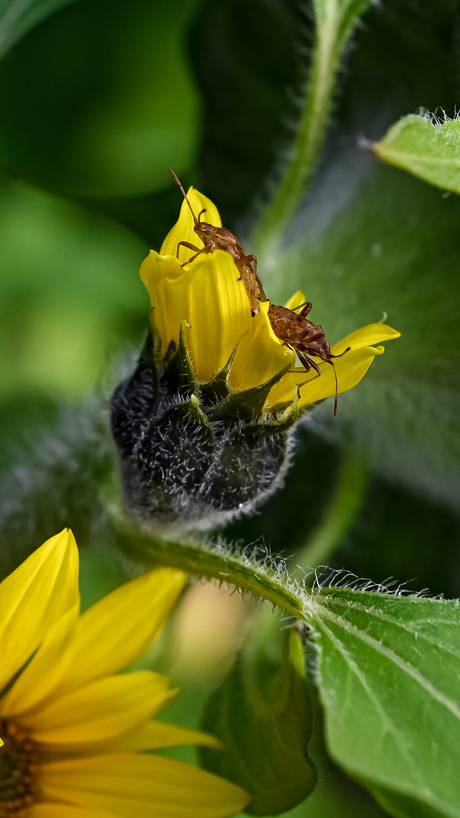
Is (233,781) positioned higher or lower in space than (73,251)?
lower

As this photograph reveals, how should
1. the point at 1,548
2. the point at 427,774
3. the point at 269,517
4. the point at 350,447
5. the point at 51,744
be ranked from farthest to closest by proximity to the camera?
the point at 269,517 → the point at 350,447 → the point at 1,548 → the point at 51,744 → the point at 427,774

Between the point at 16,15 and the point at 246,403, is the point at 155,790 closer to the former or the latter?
the point at 246,403

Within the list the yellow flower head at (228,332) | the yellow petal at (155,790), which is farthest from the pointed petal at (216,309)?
the yellow petal at (155,790)

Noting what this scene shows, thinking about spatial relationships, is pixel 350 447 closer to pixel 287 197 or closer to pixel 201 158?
pixel 287 197

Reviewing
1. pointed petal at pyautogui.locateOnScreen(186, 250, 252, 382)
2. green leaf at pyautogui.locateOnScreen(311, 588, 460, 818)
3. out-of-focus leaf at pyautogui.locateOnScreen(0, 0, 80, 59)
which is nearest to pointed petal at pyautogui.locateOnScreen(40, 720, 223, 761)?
green leaf at pyautogui.locateOnScreen(311, 588, 460, 818)

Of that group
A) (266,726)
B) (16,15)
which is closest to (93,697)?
(266,726)

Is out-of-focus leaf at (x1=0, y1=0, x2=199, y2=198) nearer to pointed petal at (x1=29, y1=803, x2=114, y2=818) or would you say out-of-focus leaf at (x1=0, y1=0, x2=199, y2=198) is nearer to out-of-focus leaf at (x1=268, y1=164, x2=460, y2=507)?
out-of-focus leaf at (x1=268, y1=164, x2=460, y2=507)

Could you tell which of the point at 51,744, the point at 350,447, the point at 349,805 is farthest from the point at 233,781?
the point at 350,447
